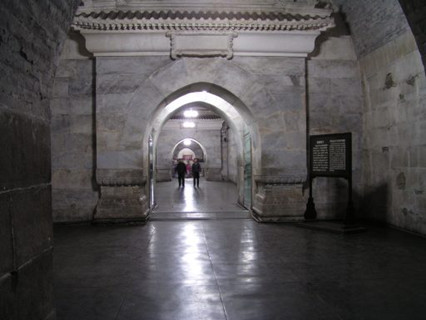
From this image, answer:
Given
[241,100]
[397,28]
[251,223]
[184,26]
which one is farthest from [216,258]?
[397,28]

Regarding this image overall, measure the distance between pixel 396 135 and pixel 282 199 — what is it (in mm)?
2172

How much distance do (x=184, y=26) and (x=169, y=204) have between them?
14.5 ft

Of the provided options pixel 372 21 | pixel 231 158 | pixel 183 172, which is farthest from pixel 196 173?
pixel 372 21

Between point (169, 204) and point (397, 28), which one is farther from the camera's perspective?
point (169, 204)

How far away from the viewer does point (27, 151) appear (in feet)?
6.99

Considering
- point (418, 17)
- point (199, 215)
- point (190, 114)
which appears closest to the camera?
point (418, 17)

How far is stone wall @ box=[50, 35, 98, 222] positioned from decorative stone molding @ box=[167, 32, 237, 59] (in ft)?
5.23

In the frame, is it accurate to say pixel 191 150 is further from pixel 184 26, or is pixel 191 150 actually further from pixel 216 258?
pixel 216 258

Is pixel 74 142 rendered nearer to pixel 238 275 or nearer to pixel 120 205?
pixel 120 205

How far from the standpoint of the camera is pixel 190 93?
7590 millimetres

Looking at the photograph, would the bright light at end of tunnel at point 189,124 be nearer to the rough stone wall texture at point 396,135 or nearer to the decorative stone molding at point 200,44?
the decorative stone molding at point 200,44

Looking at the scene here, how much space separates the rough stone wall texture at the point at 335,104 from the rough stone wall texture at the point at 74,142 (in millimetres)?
4134

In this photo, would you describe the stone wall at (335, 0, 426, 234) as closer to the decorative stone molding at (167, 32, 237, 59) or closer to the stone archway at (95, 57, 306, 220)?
the stone archway at (95, 57, 306, 220)

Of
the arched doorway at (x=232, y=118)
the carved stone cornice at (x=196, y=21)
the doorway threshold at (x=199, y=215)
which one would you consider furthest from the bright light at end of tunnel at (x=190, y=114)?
the carved stone cornice at (x=196, y=21)
